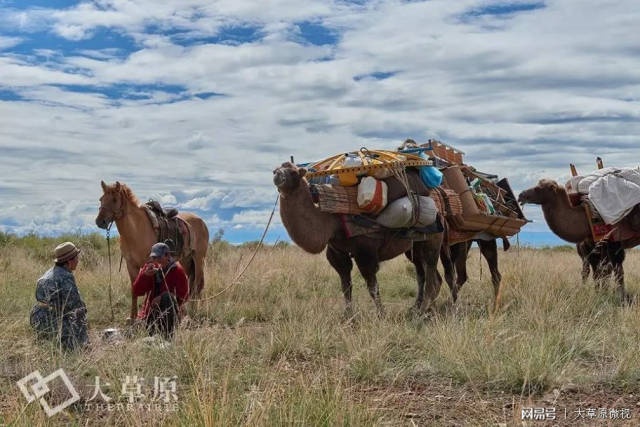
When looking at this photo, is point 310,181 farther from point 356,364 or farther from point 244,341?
point 356,364

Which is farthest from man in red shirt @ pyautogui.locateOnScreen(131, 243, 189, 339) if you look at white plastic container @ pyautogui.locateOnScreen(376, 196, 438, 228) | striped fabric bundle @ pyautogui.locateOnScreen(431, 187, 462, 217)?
striped fabric bundle @ pyautogui.locateOnScreen(431, 187, 462, 217)

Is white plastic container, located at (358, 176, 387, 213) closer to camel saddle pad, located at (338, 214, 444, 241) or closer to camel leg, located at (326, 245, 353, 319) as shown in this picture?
camel saddle pad, located at (338, 214, 444, 241)

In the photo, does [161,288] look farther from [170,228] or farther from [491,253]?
[491,253]

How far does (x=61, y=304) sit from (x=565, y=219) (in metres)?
8.15

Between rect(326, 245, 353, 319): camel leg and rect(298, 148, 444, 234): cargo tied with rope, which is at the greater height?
rect(298, 148, 444, 234): cargo tied with rope

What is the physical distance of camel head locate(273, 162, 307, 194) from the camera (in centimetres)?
978

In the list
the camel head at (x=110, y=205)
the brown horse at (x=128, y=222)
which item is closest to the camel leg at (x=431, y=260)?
the brown horse at (x=128, y=222)

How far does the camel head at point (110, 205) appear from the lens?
1050 cm

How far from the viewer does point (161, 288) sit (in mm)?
9250

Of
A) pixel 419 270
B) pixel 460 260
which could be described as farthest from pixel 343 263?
pixel 460 260

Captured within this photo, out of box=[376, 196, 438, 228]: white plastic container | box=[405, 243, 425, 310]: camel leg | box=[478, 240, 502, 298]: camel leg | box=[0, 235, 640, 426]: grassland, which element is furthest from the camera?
box=[478, 240, 502, 298]: camel leg

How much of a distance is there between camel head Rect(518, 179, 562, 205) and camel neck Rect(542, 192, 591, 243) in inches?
3.3

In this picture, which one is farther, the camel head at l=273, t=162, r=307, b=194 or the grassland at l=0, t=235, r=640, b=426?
the camel head at l=273, t=162, r=307, b=194

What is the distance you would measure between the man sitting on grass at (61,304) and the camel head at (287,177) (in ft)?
8.73
